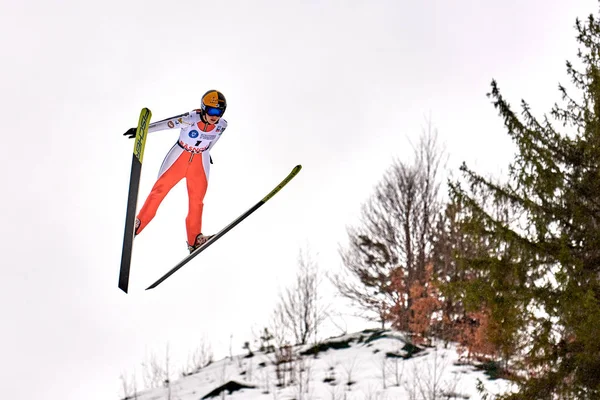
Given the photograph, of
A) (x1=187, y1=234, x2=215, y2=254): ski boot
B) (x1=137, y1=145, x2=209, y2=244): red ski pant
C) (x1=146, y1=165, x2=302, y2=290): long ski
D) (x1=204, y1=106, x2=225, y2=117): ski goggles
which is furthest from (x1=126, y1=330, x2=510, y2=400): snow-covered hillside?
(x1=204, y1=106, x2=225, y2=117): ski goggles

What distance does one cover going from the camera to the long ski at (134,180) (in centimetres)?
437

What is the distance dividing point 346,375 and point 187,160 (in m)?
8.00

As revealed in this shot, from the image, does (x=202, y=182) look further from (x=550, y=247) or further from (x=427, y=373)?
(x=427, y=373)

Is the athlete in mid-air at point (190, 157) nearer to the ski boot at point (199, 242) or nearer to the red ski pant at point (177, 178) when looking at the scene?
the red ski pant at point (177, 178)

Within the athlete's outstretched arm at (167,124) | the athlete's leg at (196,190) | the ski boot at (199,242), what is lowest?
the ski boot at (199,242)

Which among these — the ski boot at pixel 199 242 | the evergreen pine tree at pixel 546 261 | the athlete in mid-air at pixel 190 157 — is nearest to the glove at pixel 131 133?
the athlete in mid-air at pixel 190 157

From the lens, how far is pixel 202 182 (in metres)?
4.78

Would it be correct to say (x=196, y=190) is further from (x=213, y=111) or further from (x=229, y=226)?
(x=213, y=111)

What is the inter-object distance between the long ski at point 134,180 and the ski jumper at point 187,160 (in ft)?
0.41

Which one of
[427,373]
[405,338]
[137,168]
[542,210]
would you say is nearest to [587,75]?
[542,210]

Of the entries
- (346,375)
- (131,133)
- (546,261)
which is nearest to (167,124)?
(131,133)

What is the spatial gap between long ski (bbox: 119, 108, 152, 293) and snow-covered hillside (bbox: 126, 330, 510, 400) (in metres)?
6.45

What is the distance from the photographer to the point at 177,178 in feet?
15.5

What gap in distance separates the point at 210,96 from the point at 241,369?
9.58 meters
